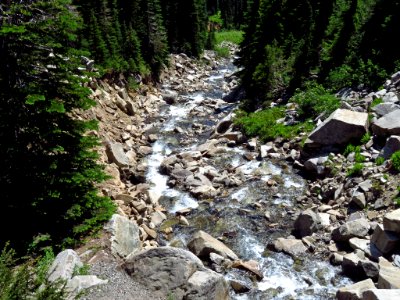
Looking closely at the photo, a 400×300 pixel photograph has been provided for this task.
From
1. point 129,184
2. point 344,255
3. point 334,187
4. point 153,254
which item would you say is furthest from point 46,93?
point 334,187

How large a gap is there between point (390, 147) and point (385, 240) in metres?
5.54

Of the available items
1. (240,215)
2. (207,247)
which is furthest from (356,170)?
(207,247)

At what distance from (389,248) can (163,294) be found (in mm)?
6854

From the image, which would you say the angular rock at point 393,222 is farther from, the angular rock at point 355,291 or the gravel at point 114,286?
the gravel at point 114,286

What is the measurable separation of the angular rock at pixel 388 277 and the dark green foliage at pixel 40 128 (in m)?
8.43

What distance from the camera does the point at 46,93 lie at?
31.1 feet

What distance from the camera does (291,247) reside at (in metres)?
12.0

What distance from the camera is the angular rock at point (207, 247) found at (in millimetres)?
11578

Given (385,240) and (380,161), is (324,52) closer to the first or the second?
(380,161)

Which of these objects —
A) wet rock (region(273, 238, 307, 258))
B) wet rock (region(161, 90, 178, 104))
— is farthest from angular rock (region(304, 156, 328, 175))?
wet rock (region(161, 90, 178, 104))

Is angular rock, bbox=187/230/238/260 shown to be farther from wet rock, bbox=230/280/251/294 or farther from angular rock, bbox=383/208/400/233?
angular rock, bbox=383/208/400/233

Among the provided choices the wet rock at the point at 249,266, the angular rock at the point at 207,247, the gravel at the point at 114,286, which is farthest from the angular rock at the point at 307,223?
the gravel at the point at 114,286

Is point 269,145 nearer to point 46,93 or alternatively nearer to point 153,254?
point 153,254

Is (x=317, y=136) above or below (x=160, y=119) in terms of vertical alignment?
above
